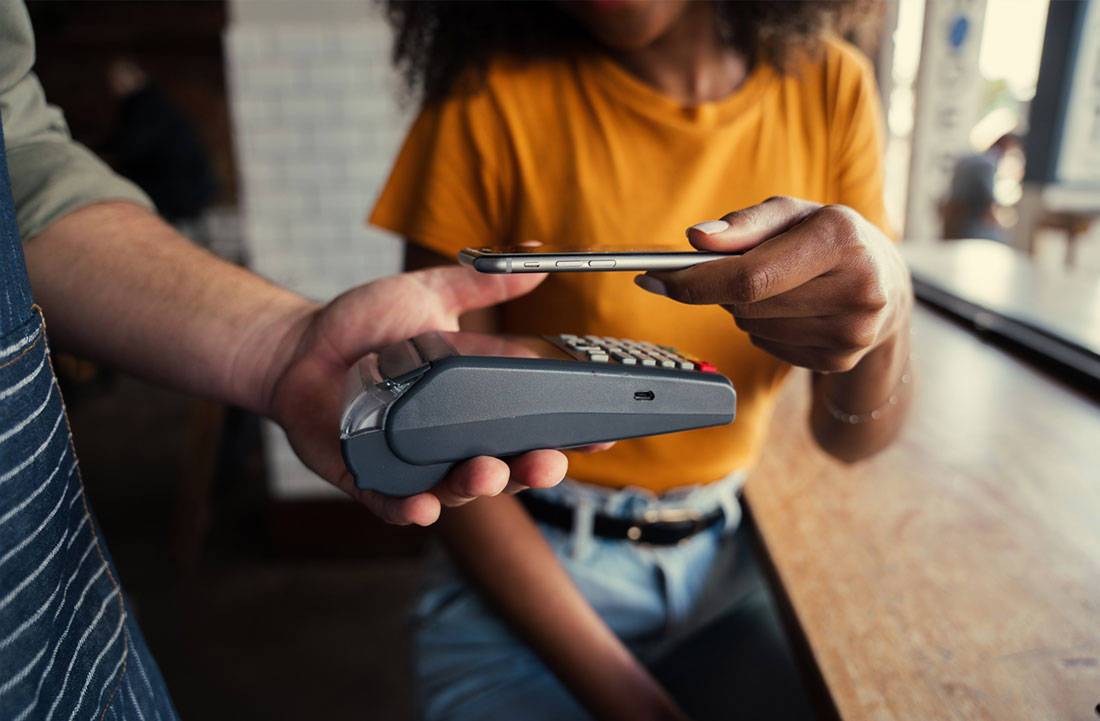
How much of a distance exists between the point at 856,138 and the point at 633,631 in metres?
0.57

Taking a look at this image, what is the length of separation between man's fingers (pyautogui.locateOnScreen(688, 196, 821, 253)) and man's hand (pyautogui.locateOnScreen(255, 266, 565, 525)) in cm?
17

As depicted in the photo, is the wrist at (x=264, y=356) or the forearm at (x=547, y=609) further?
the forearm at (x=547, y=609)

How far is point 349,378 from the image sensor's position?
47 centimetres

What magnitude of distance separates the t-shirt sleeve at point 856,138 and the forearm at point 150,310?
0.50m

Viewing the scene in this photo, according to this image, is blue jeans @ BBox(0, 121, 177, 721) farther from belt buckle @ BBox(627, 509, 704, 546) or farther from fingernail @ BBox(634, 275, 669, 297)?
belt buckle @ BBox(627, 509, 704, 546)

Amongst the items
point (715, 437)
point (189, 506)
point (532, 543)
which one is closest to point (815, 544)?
point (715, 437)

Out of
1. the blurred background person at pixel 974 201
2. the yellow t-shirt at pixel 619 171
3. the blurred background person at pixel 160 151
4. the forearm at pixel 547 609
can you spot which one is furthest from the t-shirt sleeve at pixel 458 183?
the blurred background person at pixel 160 151

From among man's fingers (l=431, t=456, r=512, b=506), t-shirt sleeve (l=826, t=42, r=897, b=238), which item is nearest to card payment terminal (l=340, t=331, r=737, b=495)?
man's fingers (l=431, t=456, r=512, b=506)

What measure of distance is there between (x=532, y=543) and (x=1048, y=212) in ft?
3.65

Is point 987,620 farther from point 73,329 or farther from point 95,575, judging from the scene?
point 73,329

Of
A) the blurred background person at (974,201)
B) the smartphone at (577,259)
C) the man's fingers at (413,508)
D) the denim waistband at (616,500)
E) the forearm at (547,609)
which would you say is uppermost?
the smartphone at (577,259)

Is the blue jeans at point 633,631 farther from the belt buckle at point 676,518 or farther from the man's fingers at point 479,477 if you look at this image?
the man's fingers at point 479,477

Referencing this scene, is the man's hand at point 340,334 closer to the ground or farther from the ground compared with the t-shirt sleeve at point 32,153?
closer to the ground

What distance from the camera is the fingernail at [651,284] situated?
1.41 feet
